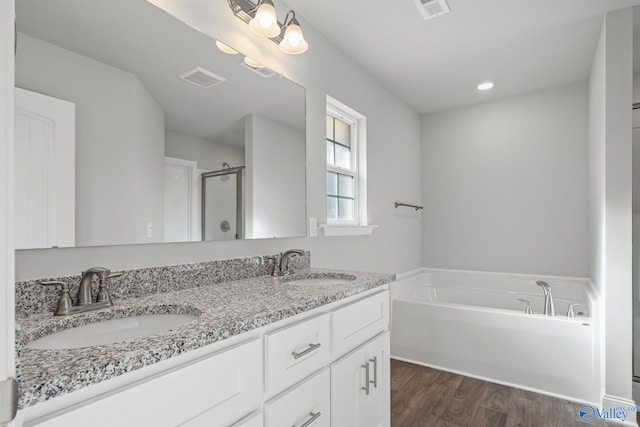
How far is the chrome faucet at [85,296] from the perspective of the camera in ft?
3.30

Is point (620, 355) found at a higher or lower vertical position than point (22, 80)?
lower

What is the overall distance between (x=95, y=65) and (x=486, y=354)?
292cm

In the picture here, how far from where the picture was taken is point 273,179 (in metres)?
1.88

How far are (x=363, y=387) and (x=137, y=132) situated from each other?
1.38 meters

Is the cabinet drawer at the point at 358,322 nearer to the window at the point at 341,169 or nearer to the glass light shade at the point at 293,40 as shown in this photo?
the window at the point at 341,169

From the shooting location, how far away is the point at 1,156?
42cm

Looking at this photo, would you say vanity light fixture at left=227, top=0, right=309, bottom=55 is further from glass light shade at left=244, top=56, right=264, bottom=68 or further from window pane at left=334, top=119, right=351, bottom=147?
window pane at left=334, top=119, right=351, bottom=147

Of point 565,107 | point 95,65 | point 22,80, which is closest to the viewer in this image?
point 22,80

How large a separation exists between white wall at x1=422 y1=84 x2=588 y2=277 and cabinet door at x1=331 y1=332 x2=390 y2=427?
8.12 ft

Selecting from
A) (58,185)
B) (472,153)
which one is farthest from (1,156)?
(472,153)

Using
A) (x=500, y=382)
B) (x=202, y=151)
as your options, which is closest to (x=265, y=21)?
(x=202, y=151)

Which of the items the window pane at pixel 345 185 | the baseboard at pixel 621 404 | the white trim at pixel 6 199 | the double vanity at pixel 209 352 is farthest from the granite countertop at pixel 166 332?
the baseboard at pixel 621 404

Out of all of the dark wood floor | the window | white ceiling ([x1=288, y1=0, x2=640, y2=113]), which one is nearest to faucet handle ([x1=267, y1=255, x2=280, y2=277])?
the window

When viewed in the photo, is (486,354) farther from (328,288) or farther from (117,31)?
(117,31)
